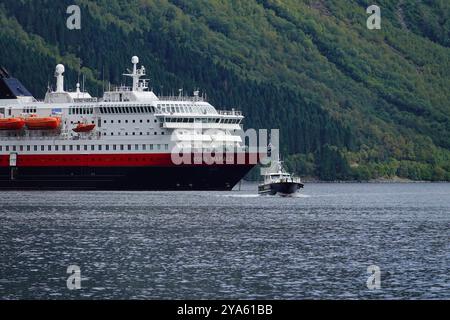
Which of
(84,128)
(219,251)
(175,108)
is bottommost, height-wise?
(219,251)

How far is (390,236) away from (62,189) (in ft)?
229

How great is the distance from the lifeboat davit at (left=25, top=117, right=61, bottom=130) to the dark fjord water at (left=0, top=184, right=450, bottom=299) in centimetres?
3285

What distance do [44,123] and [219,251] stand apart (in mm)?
78994

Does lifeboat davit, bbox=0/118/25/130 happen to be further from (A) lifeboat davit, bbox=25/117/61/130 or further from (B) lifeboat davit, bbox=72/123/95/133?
(B) lifeboat davit, bbox=72/123/95/133

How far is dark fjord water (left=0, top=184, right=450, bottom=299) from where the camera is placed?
56.7 metres

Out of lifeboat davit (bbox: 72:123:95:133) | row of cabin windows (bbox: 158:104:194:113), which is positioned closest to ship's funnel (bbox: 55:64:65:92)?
lifeboat davit (bbox: 72:123:95:133)

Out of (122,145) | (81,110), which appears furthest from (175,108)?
(81,110)

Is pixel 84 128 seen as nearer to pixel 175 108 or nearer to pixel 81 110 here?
pixel 81 110

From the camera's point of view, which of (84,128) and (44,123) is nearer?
(84,128)

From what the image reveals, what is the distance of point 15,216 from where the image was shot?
98.7 m

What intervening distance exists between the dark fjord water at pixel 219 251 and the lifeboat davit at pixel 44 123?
108ft

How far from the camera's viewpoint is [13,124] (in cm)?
14938
